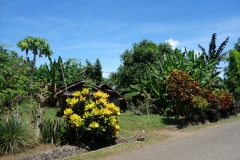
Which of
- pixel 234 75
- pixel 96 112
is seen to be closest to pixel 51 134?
pixel 96 112

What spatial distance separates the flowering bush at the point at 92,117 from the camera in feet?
30.0

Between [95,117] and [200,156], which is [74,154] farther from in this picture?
[200,156]

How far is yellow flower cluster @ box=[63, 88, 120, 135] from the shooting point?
9.15 meters

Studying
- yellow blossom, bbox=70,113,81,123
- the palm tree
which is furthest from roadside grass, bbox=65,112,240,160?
the palm tree

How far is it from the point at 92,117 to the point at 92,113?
0.51ft

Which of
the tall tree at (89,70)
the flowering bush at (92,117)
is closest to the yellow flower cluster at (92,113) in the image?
the flowering bush at (92,117)

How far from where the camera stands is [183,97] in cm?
1530

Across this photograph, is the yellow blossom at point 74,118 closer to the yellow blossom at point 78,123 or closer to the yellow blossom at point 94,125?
the yellow blossom at point 78,123

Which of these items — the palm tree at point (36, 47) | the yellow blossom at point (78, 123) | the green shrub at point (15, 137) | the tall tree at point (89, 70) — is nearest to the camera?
the green shrub at point (15, 137)

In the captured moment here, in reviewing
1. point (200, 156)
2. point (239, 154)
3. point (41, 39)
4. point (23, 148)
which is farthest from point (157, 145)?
point (41, 39)

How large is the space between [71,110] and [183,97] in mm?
7945

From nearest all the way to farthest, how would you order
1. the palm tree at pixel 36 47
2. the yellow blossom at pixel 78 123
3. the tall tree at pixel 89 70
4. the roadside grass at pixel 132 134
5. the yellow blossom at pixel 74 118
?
the roadside grass at pixel 132 134
the palm tree at pixel 36 47
the yellow blossom at pixel 78 123
the yellow blossom at pixel 74 118
the tall tree at pixel 89 70

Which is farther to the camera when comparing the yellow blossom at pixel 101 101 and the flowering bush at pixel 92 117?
the yellow blossom at pixel 101 101

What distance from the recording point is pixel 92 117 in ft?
30.2
